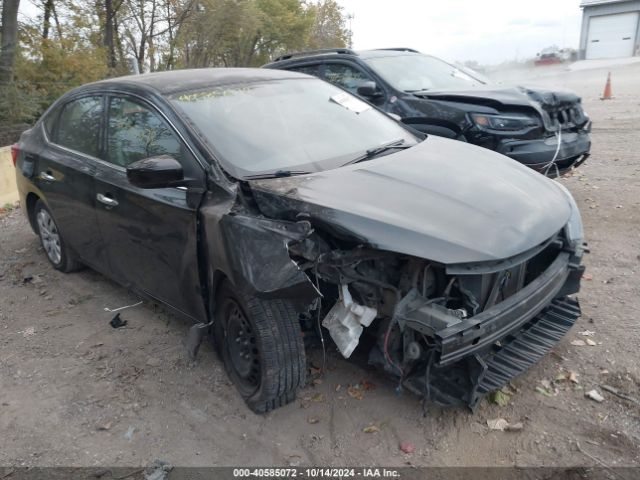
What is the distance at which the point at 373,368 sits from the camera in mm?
3303

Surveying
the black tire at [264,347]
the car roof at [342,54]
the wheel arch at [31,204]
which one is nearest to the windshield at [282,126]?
the black tire at [264,347]

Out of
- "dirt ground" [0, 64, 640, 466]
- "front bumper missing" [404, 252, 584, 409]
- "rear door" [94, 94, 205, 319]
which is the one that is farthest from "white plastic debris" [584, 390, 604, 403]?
"rear door" [94, 94, 205, 319]

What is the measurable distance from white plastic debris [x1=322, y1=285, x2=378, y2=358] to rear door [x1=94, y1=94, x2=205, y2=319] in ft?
2.82

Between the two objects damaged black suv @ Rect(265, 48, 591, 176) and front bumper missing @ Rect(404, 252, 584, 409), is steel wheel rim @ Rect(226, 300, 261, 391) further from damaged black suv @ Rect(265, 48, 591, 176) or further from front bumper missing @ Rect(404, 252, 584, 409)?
damaged black suv @ Rect(265, 48, 591, 176)

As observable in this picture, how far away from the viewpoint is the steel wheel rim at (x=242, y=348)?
2.99 meters

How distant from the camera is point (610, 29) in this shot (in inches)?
1684

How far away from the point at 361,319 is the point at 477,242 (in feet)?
2.29

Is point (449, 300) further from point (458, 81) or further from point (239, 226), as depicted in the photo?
point (458, 81)

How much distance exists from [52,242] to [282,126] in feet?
9.07

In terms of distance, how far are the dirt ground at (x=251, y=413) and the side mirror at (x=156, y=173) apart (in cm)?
122

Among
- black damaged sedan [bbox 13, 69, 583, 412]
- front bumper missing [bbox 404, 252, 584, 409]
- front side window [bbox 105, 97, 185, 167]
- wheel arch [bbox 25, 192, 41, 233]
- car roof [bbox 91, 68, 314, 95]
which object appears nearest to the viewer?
front bumper missing [bbox 404, 252, 584, 409]

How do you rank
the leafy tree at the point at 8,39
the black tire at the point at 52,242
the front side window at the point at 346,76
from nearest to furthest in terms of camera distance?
1. the black tire at the point at 52,242
2. the front side window at the point at 346,76
3. the leafy tree at the point at 8,39

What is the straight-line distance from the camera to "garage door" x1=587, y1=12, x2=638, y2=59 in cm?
4159

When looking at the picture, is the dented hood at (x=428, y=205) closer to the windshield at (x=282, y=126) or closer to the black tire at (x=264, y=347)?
the windshield at (x=282, y=126)
